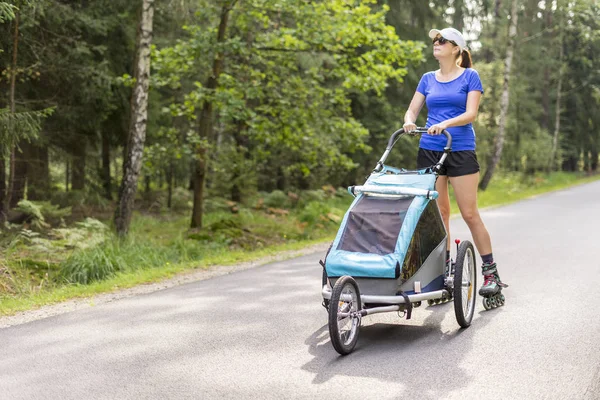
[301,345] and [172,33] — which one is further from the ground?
[172,33]

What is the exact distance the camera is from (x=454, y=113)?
601 cm

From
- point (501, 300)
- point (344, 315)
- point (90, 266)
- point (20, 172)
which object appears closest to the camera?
point (344, 315)

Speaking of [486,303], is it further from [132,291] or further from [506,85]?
→ [506,85]

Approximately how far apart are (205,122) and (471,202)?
8692 mm

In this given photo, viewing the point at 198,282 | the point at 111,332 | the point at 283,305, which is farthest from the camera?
the point at 198,282

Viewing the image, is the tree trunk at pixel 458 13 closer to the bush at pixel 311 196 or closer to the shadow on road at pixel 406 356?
the bush at pixel 311 196

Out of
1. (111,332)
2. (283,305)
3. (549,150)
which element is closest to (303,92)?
(283,305)

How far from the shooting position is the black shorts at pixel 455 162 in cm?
600

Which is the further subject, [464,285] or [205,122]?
[205,122]

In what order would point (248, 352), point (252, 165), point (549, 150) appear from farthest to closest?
point (549, 150), point (252, 165), point (248, 352)

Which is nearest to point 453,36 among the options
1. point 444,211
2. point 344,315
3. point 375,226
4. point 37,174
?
point 444,211

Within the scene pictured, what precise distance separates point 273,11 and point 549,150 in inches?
994

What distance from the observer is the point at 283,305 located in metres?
6.68

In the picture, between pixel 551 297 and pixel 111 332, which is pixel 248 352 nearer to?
pixel 111 332
